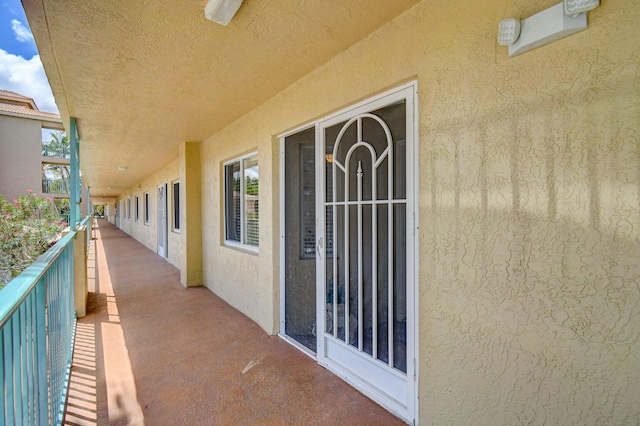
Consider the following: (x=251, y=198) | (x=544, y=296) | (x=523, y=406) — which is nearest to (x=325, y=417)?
(x=523, y=406)

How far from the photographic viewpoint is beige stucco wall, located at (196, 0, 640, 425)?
3.85ft

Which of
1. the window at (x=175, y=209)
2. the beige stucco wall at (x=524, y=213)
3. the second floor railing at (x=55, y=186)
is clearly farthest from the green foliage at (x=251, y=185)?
the second floor railing at (x=55, y=186)

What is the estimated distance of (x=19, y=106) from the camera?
15.3 m

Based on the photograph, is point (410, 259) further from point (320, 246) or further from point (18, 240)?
point (18, 240)

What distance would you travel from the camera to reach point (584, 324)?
1.26m

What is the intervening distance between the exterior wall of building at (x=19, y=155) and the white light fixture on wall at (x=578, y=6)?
20195 millimetres

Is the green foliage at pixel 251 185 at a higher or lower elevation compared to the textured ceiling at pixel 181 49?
lower

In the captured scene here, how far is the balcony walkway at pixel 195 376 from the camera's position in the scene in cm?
212

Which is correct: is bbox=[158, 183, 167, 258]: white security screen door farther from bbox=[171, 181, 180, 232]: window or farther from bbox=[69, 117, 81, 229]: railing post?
bbox=[69, 117, 81, 229]: railing post

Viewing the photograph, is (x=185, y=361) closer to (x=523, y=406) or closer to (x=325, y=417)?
(x=325, y=417)

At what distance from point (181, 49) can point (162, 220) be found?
7.89 meters

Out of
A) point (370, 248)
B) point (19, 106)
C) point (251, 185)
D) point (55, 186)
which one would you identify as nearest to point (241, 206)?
point (251, 185)

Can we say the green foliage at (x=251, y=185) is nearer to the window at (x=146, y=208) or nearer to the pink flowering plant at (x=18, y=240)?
the pink flowering plant at (x=18, y=240)

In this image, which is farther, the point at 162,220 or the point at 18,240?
the point at 162,220
